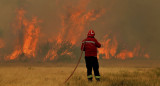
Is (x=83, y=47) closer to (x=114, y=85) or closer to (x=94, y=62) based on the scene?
(x=94, y=62)

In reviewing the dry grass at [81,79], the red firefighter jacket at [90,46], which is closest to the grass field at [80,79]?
the dry grass at [81,79]

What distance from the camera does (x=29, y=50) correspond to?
93.4 feet

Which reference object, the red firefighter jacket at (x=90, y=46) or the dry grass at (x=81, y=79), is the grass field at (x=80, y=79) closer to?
the dry grass at (x=81, y=79)

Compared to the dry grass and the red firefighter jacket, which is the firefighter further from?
the dry grass

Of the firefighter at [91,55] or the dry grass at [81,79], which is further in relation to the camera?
the firefighter at [91,55]

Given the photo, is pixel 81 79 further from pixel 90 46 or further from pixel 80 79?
pixel 90 46

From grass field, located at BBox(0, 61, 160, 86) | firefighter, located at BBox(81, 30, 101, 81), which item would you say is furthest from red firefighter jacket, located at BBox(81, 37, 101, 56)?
grass field, located at BBox(0, 61, 160, 86)

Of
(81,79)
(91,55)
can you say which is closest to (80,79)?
(81,79)

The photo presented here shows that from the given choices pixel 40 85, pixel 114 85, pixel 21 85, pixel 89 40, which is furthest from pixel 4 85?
pixel 114 85

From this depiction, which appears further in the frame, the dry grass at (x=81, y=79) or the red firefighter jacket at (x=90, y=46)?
the red firefighter jacket at (x=90, y=46)

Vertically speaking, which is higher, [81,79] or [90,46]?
[90,46]

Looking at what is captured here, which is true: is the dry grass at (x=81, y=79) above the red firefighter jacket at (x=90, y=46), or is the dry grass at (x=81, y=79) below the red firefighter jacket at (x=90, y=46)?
below

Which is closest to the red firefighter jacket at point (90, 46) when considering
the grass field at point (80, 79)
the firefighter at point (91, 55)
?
the firefighter at point (91, 55)

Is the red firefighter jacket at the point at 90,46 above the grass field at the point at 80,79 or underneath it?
above
